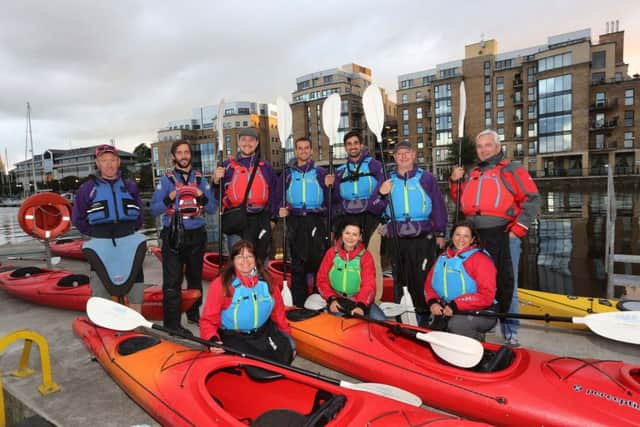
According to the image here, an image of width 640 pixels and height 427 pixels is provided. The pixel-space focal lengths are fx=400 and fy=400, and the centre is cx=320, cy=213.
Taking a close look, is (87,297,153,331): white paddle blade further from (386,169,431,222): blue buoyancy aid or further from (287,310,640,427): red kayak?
(386,169,431,222): blue buoyancy aid

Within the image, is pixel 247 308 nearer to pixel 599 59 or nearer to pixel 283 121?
pixel 283 121

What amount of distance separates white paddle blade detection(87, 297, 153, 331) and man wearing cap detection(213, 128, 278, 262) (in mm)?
1210

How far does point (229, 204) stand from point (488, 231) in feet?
7.73

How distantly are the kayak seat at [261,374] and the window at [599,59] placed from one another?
48.8 m

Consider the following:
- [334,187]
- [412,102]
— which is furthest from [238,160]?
[412,102]

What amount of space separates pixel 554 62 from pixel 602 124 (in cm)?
750

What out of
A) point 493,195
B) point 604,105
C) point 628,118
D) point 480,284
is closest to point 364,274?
point 480,284

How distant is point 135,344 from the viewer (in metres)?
2.82

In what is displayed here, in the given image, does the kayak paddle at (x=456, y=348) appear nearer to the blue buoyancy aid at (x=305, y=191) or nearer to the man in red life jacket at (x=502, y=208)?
the man in red life jacket at (x=502, y=208)

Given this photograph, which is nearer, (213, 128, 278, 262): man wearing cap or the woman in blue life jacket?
the woman in blue life jacket

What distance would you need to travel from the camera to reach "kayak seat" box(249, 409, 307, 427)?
6.48ft

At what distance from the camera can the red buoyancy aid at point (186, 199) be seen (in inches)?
135

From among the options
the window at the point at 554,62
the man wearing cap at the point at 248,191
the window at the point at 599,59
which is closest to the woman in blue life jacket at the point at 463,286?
the man wearing cap at the point at 248,191

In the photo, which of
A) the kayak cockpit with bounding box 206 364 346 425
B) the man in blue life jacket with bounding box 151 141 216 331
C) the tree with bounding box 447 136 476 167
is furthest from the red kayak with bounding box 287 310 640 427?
the tree with bounding box 447 136 476 167
